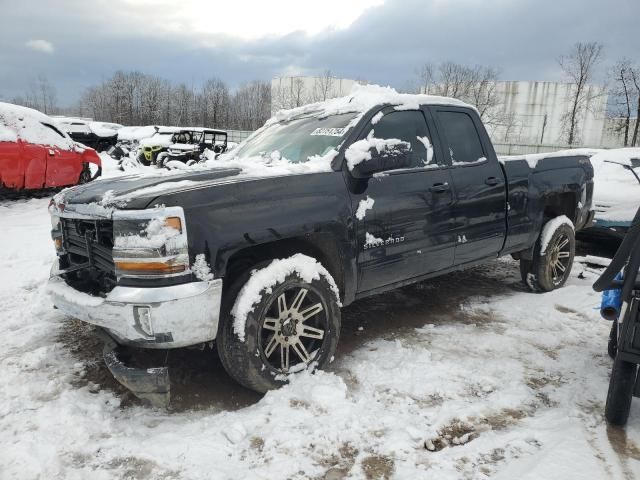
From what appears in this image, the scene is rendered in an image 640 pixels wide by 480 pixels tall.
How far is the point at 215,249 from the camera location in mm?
2543

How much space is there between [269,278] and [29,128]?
8.33 meters

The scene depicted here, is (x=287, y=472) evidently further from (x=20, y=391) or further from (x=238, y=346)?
(x=20, y=391)

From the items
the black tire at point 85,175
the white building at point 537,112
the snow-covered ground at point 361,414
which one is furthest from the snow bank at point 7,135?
the white building at point 537,112

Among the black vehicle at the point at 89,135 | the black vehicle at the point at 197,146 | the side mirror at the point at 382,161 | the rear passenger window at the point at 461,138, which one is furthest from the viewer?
the black vehicle at the point at 89,135

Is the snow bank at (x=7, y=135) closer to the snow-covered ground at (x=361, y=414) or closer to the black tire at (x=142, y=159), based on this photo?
the snow-covered ground at (x=361, y=414)

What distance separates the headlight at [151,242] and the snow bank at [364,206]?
1.21 meters

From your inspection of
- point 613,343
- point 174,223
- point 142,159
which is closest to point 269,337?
point 174,223

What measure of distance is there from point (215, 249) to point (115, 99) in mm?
73627

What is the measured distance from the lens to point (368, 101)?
12.1 ft

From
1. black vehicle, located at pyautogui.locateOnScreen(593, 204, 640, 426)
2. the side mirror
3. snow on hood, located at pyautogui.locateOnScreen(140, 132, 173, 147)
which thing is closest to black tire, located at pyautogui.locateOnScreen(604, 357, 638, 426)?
black vehicle, located at pyautogui.locateOnScreen(593, 204, 640, 426)

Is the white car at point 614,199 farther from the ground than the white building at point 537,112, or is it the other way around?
the white building at point 537,112

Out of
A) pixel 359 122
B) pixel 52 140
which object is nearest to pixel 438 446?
pixel 359 122

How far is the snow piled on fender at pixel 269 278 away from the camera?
2.64 meters

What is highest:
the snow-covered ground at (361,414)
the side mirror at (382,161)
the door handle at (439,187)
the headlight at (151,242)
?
the side mirror at (382,161)
